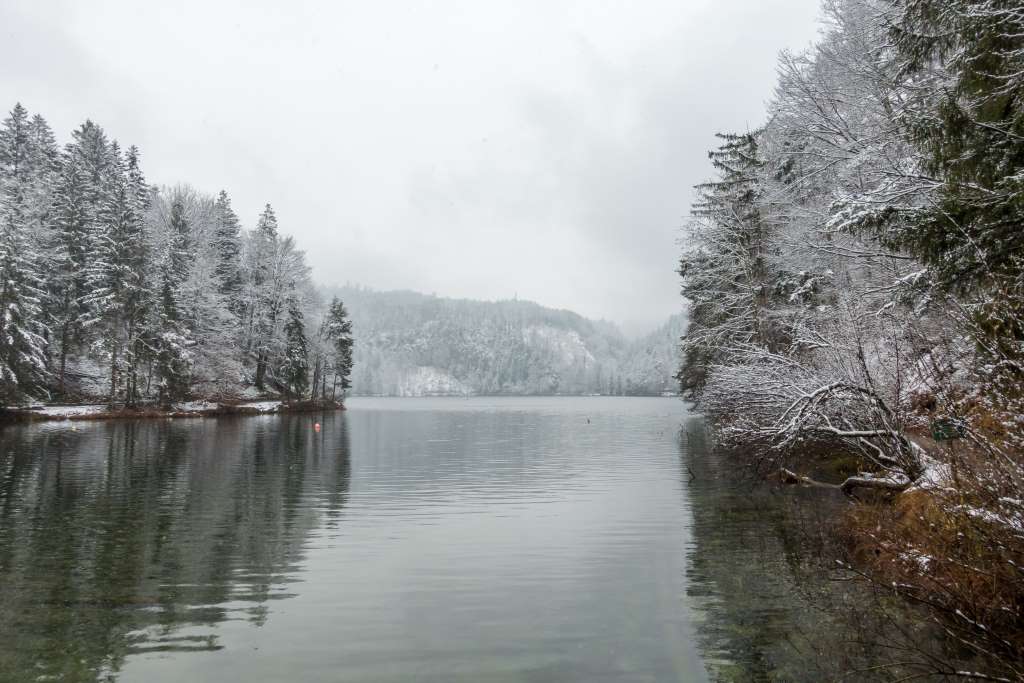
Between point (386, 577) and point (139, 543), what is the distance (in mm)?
5457

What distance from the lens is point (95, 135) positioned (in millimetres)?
61125

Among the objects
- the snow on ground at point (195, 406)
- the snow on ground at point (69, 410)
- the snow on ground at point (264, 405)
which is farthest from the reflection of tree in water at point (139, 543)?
the snow on ground at point (264, 405)

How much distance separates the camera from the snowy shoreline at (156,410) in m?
40.1

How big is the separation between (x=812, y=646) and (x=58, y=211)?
56835 millimetres

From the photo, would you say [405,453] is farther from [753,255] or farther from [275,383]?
[275,383]

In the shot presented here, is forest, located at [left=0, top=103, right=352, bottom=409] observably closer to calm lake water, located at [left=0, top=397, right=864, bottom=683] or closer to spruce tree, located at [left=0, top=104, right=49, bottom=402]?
spruce tree, located at [left=0, top=104, right=49, bottom=402]

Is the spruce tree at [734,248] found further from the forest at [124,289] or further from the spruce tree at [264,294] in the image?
the spruce tree at [264,294]

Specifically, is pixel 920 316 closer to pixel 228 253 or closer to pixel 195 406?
pixel 195 406

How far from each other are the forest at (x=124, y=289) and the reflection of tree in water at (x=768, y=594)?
4093 cm

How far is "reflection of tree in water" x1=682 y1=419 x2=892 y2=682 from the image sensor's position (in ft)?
24.5

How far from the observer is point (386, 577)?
36.4 ft

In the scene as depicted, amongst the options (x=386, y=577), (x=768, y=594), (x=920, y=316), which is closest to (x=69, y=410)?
(x=386, y=577)

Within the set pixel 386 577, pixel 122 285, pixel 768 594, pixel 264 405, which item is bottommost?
pixel 386 577

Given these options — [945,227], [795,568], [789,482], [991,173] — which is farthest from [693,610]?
[789,482]
